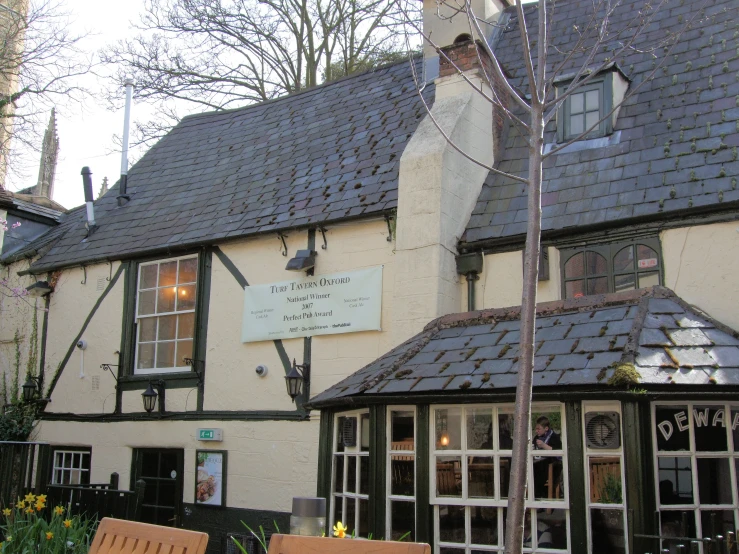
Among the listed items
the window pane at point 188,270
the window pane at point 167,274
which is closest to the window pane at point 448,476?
the window pane at point 188,270

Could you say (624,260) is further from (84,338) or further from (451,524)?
(84,338)

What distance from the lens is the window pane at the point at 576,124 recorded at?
9855 mm

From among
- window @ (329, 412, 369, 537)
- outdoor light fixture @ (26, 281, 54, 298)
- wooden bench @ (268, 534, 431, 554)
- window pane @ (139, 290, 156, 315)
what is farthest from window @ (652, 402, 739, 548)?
outdoor light fixture @ (26, 281, 54, 298)

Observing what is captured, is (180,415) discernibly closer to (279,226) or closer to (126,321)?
(126,321)

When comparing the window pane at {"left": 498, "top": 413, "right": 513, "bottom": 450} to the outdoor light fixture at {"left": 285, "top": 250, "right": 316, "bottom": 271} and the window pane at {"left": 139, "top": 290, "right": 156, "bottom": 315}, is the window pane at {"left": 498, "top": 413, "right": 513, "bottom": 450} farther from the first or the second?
the window pane at {"left": 139, "top": 290, "right": 156, "bottom": 315}

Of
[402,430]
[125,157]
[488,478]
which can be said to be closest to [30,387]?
[125,157]

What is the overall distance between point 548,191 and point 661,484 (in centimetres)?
386

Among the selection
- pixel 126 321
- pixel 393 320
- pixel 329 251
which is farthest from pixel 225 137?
pixel 393 320

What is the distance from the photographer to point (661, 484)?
655 centimetres

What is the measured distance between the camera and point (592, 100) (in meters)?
9.80

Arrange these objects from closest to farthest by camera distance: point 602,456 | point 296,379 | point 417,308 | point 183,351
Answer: point 602,456 → point 417,308 → point 296,379 → point 183,351

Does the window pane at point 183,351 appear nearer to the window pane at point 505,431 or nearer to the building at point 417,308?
the building at point 417,308

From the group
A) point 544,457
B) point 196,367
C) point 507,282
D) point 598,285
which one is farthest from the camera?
point 196,367

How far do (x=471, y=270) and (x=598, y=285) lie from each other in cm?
147
